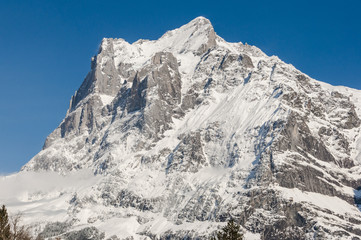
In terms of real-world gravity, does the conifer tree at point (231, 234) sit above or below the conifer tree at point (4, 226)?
above

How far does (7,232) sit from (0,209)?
12.8 ft

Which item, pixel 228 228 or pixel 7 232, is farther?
pixel 228 228

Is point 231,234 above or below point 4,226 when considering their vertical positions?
above

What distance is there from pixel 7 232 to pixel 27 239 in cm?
497

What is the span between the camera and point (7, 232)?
301 feet

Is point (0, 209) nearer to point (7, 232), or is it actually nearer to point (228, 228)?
point (7, 232)

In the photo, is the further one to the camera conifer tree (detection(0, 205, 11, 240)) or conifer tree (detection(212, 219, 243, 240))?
conifer tree (detection(212, 219, 243, 240))

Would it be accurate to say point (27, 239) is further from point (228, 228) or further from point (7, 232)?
point (228, 228)

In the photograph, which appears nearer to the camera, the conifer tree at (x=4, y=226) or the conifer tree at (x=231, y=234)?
the conifer tree at (x=4, y=226)

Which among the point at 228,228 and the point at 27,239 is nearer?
the point at 27,239

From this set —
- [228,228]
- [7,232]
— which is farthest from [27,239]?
[228,228]

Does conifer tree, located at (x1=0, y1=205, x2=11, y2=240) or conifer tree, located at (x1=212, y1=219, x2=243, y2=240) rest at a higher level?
conifer tree, located at (x1=212, y1=219, x2=243, y2=240)

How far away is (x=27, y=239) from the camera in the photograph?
315 feet

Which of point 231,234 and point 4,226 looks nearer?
point 4,226
